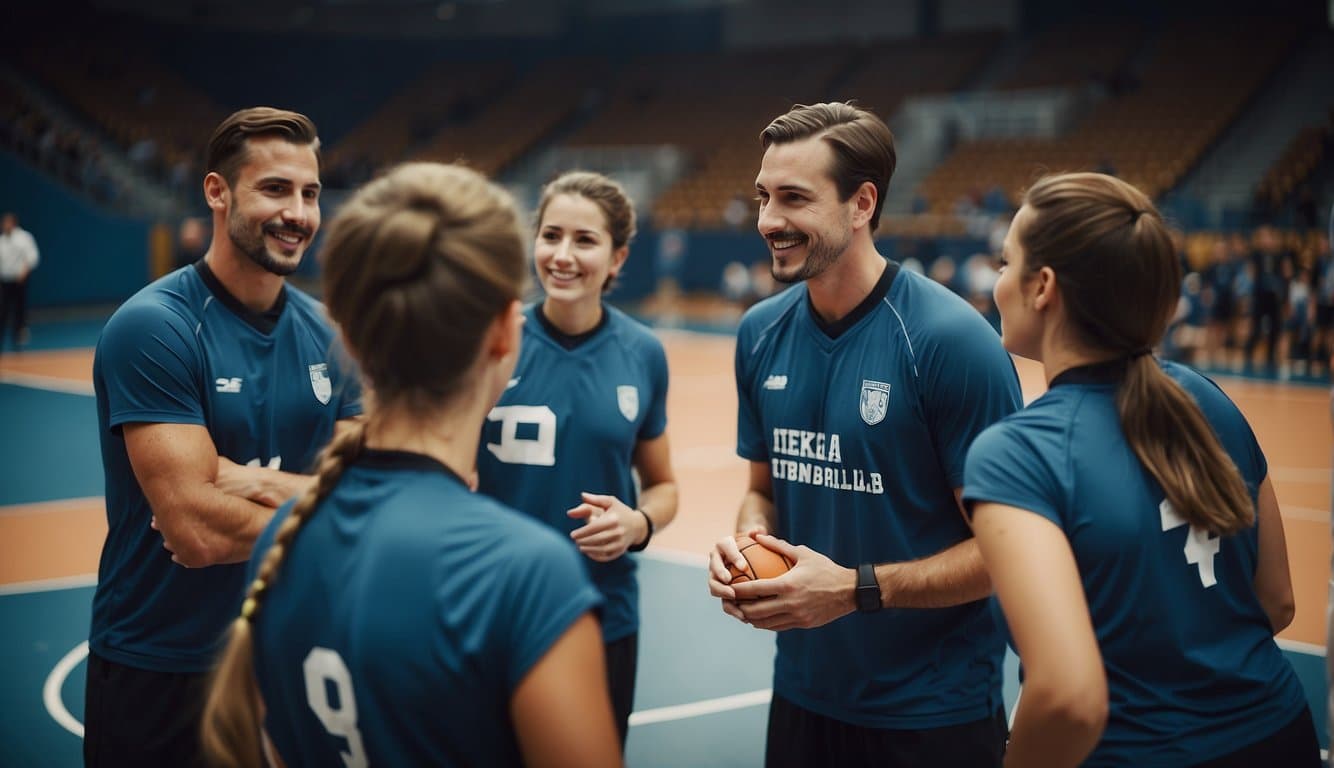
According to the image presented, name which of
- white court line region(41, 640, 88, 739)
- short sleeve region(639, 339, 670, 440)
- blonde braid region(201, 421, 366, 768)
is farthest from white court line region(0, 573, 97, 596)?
blonde braid region(201, 421, 366, 768)

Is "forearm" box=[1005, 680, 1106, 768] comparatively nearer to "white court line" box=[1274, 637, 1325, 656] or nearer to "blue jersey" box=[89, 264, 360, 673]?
"blue jersey" box=[89, 264, 360, 673]

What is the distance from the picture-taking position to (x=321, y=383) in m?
3.65

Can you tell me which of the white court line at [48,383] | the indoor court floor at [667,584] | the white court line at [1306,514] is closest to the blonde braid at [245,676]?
the indoor court floor at [667,584]

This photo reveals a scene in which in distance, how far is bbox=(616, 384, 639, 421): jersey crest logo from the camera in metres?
4.38

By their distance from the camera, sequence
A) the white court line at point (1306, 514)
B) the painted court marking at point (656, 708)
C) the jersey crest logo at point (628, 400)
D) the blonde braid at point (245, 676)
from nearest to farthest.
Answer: the blonde braid at point (245, 676) < the jersey crest logo at point (628, 400) < the painted court marking at point (656, 708) < the white court line at point (1306, 514)

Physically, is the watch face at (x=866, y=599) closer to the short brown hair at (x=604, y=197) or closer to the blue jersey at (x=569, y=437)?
the blue jersey at (x=569, y=437)

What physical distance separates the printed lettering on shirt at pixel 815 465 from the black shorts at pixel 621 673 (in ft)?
3.26

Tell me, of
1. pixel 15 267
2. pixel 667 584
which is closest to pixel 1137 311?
pixel 667 584

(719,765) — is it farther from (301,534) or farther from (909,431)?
(301,534)

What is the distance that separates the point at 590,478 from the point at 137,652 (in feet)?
5.24

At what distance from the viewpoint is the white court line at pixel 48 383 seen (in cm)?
1578

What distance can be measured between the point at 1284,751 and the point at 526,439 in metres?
2.62

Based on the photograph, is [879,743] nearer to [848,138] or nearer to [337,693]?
[848,138]

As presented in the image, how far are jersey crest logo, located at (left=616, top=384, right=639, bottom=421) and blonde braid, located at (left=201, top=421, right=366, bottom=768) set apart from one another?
7.92ft
